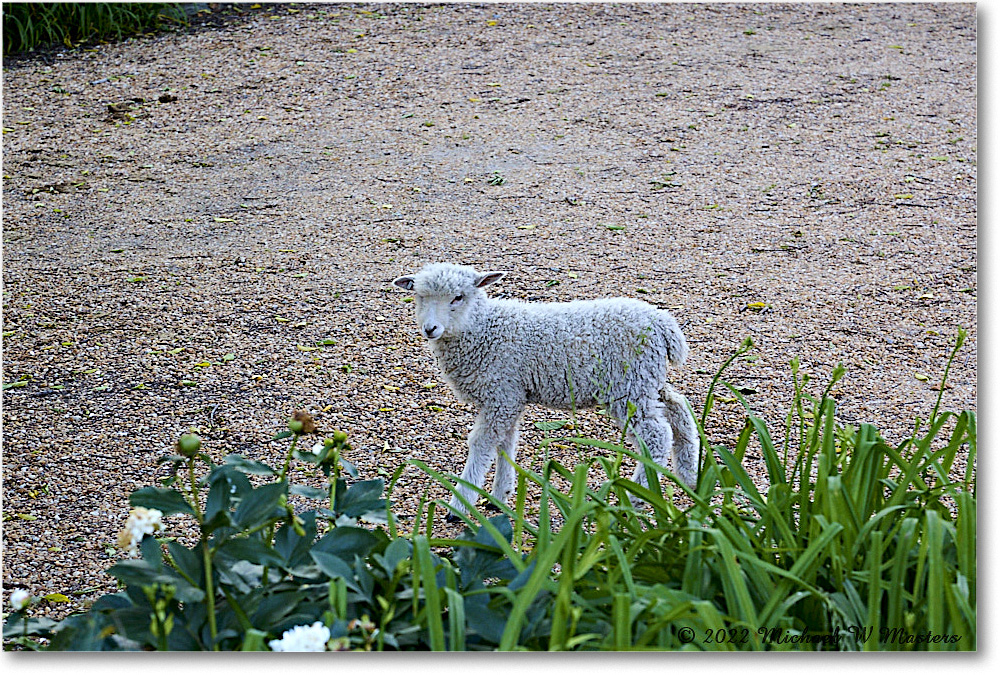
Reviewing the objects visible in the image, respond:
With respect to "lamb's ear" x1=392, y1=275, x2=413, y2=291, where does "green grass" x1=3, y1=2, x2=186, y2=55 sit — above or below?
above

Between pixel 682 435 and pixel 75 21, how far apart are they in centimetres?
243

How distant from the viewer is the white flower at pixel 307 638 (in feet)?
4.56

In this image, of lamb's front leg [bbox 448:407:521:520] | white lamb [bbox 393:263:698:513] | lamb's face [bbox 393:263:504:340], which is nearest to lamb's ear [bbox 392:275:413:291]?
lamb's face [bbox 393:263:504:340]

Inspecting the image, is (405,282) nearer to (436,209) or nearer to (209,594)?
(209,594)

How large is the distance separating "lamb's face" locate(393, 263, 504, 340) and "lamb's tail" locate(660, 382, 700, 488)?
1.72 feet

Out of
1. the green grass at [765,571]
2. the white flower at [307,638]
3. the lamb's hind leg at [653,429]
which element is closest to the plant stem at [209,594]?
the white flower at [307,638]

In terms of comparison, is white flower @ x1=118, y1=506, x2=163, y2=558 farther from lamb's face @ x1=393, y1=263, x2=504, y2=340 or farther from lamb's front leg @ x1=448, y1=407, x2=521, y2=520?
lamb's front leg @ x1=448, y1=407, x2=521, y2=520

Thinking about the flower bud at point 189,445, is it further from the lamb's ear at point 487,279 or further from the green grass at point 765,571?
the lamb's ear at point 487,279

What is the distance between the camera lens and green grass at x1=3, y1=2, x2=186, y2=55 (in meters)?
2.75

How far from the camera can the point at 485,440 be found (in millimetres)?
2322

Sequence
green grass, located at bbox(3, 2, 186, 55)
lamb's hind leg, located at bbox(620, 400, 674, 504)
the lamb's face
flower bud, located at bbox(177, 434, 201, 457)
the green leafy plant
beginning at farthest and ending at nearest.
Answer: green grass, located at bbox(3, 2, 186, 55)
lamb's hind leg, located at bbox(620, 400, 674, 504)
the lamb's face
the green leafy plant
flower bud, located at bbox(177, 434, 201, 457)

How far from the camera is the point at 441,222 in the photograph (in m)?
3.60

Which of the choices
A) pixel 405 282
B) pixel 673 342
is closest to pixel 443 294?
pixel 405 282

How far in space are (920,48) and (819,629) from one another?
2350mm
